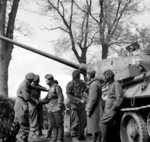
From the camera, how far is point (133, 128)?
859 centimetres

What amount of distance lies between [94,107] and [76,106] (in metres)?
1.71

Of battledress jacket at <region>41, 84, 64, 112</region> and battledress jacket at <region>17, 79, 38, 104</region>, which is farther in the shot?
battledress jacket at <region>41, 84, 64, 112</region>

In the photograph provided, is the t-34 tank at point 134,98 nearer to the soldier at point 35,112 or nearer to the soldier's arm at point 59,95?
the soldier's arm at point 59,95

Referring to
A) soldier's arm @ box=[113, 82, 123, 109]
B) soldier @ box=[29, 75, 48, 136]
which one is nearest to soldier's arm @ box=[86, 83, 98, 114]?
soldier's arm @ box=[113, 82, 123, 109]

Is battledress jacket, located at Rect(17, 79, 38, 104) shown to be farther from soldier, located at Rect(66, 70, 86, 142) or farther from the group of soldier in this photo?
soldier, located at Rect(66, 70, 86, 142)

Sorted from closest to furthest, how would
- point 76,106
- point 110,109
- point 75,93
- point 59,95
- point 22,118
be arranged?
point 110,109 < point 22,118 < point 59,95 < point 76,106 < point 75,93

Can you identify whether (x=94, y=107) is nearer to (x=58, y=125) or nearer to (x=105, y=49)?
(x=58, y=125)

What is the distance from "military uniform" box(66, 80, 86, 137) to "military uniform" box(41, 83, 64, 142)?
2.16 ft

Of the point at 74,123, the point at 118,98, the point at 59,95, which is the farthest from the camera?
the point at 74,123

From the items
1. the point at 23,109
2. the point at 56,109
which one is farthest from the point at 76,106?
the point at 23,109

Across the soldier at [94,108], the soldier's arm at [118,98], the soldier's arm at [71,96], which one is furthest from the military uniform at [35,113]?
the soldier's arm at [118,98]

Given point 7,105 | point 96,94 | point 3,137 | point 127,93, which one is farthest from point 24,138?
point 7,105

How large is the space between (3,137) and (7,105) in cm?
362

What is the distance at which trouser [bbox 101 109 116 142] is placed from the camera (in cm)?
815
